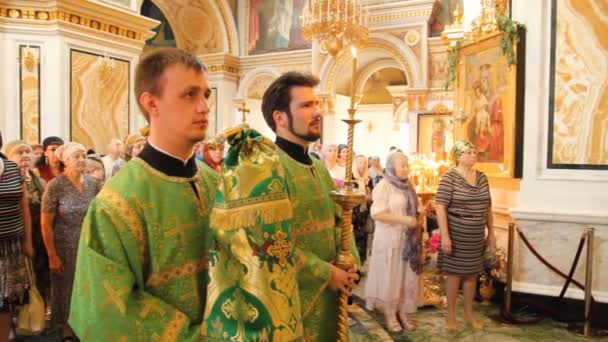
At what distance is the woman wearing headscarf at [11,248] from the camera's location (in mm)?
3566

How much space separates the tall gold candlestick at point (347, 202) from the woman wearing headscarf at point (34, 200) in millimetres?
3508

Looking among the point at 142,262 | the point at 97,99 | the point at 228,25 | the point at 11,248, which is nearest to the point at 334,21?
the point at 228,25

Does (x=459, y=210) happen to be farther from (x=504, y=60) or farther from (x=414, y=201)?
(x=504, y=60)

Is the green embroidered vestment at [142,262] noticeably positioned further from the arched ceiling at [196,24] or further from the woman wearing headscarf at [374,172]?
the arched ceiling at [196,24]

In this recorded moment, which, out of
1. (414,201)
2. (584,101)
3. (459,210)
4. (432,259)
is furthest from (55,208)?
(432,259)

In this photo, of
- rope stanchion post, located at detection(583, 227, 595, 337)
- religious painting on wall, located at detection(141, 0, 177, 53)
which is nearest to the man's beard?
rope stanchion post, located at detection(583, 227, 595, 337)

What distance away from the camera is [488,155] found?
5.93m

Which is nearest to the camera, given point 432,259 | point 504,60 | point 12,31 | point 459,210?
point 459,210

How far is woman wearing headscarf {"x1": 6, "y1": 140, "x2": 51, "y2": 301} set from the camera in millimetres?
4336

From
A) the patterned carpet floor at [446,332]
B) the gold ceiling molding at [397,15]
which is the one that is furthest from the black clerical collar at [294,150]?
the gold ceiling molding at [397,15]

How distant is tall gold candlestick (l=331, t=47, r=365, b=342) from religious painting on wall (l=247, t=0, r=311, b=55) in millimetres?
13036

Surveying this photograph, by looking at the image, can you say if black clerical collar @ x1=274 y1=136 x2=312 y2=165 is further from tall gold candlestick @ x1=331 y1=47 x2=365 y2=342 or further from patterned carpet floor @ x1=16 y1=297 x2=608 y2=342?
patterned carpet floor @ x1=16 y1=297 x2=608 y2=342

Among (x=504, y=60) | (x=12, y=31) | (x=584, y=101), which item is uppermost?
(x=12, y=31)

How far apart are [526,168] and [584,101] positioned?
871 mm
